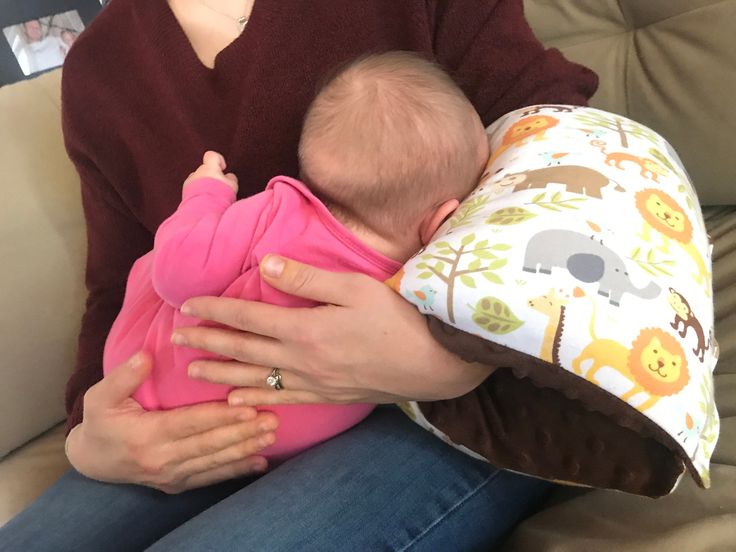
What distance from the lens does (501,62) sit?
0.94 m

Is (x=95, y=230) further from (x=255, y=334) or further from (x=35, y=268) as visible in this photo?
(x=255, y=334)

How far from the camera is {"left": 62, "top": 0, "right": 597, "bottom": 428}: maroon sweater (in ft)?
3.12

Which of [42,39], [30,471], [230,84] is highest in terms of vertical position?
[42,39]

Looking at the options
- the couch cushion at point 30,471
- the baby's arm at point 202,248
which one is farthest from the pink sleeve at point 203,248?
the couch cushion at point 30,471

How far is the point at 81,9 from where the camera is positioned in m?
2.05

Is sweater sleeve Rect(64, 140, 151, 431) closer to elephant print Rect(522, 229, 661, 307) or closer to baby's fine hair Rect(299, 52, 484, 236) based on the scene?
baby's fine hair Rect(299, 52, 484, 236)

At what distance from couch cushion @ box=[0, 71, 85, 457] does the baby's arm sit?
457 millimetres

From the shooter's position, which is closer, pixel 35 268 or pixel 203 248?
pixel 203 248

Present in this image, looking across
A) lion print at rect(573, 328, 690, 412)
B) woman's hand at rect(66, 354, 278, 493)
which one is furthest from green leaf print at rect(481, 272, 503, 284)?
woman's hand at rect(66, 354, 278, 493)

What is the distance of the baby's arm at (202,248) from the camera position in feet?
2.55

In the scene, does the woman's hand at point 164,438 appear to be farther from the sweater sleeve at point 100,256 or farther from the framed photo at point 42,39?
the framed photo at point 42,39

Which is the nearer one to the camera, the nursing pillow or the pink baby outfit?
the nursing pillow

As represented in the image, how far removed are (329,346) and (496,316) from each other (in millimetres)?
198

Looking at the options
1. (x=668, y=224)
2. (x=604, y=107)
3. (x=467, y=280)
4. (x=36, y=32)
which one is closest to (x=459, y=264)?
(x=467, y=280)
